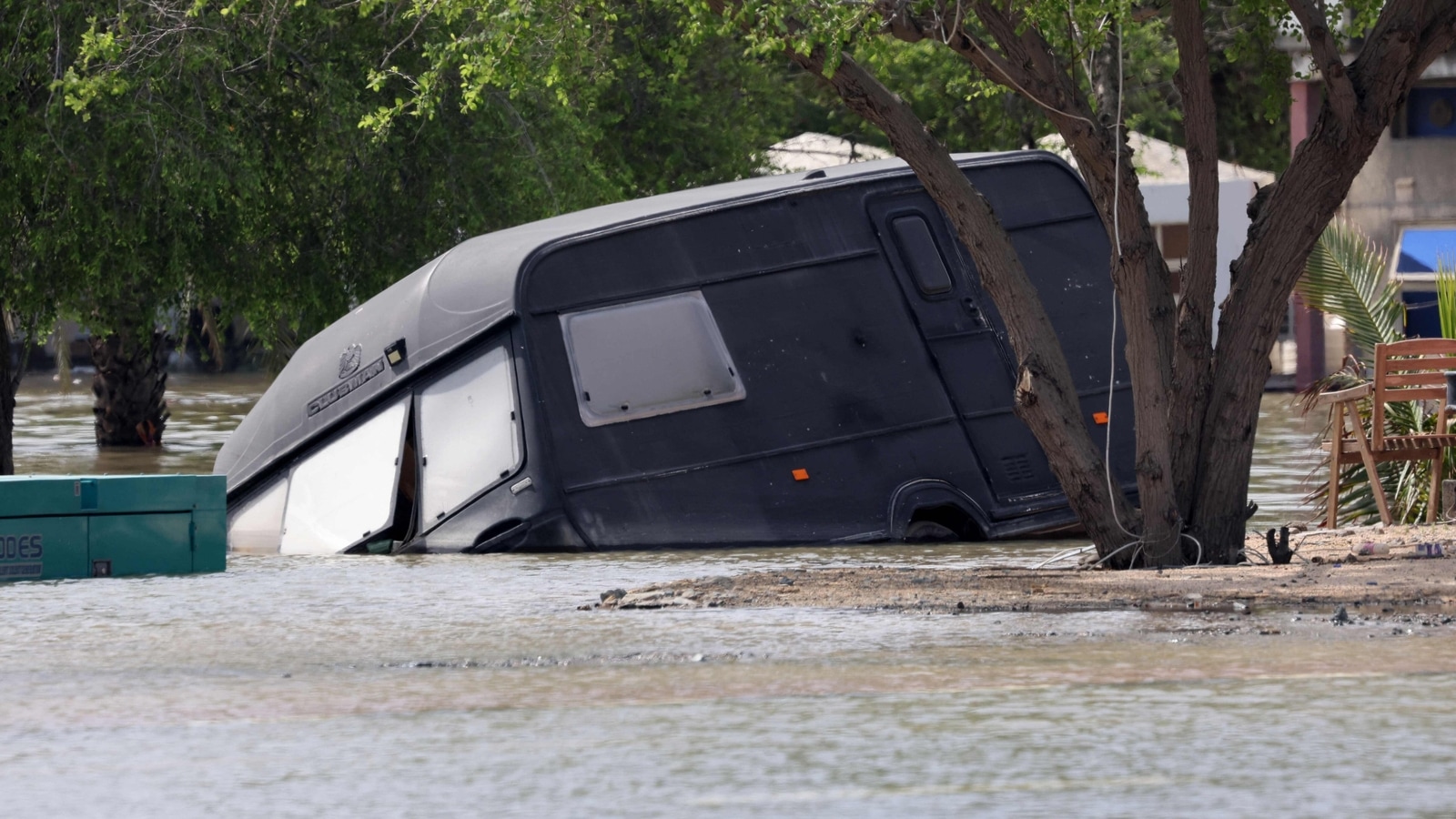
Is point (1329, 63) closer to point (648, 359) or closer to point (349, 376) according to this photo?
point (648, 359)

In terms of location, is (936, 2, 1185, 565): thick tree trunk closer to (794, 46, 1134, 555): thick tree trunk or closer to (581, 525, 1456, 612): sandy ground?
(794, 46, 1134, 555): thick tree trunk

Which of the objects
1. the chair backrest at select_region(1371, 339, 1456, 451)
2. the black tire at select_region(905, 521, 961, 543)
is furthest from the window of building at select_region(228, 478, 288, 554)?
the chair backrest at select_region(1371, 339, 1456, 451)

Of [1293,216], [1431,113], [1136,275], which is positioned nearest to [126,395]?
[1136,275]

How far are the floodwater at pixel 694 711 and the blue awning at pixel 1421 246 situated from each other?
84.6 ft

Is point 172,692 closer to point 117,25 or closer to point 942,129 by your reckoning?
point 117,25

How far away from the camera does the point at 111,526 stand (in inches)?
474

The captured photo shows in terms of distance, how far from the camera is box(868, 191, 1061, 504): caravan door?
13977 millimetres

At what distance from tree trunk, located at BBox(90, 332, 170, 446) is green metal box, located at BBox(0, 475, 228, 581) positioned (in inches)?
585

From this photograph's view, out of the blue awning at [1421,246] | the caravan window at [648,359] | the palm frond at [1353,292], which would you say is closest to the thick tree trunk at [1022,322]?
the caravan window at [648,359]

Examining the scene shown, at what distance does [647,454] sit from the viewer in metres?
13.4

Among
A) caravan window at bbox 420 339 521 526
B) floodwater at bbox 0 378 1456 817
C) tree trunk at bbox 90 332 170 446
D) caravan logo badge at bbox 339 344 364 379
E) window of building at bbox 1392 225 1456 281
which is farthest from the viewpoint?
window of building at bbox 1392 225 1456 281

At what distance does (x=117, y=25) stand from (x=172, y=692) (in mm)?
10247

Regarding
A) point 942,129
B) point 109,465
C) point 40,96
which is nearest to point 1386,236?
point 942,129

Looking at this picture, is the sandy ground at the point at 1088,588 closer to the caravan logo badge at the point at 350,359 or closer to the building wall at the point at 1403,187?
the caravan logo badge at the point at 350,359
